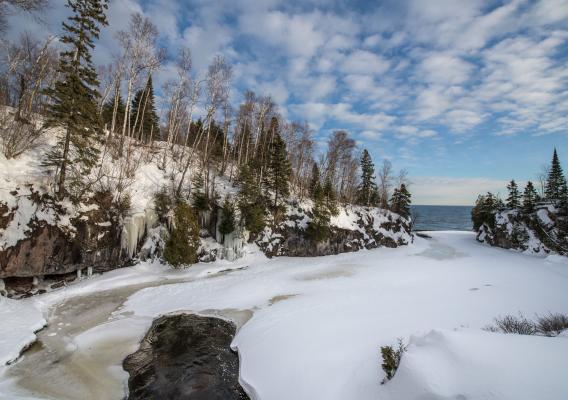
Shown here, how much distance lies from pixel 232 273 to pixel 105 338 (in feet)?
31.6

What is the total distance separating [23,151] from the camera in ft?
50.2

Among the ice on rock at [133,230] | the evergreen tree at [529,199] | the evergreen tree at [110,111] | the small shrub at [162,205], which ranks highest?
the evergreen tree at [110,111]

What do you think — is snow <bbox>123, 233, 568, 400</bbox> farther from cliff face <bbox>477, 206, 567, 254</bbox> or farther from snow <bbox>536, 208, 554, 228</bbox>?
snow <bbox>536, 208, 554, 228</bbox>

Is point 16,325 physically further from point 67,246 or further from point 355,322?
point 355,322

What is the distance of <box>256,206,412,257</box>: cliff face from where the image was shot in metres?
24.7

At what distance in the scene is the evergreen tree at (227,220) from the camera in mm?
20719

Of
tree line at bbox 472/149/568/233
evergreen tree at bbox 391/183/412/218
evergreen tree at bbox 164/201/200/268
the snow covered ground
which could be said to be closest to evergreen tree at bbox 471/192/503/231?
tree line at bbox 472/149/568/233

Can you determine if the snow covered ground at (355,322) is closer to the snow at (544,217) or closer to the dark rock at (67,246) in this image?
the dark rock at (67,246)

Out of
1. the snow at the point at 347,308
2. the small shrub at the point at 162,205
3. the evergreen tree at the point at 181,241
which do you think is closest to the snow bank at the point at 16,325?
the snow at the point at 347,308

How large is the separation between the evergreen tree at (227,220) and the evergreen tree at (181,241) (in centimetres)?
355

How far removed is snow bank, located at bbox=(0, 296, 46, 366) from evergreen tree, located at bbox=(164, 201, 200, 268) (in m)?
6.63

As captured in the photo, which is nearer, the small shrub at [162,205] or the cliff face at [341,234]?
the small shrub at [162,205]

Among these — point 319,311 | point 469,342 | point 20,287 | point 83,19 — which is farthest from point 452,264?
point 83,19

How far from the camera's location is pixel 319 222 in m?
25.4
